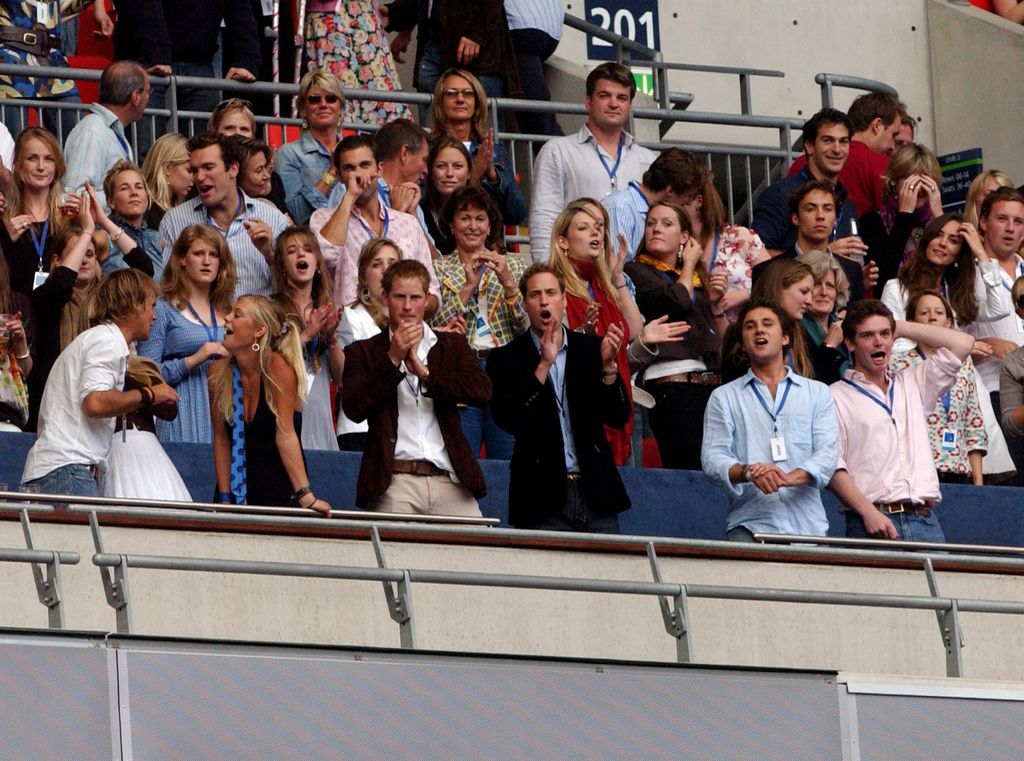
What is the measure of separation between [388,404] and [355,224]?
2.13 metres

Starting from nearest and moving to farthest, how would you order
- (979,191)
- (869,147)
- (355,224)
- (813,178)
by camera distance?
1. (355,224)
2. (979,191)
3. (813,178)
4. (869,147)

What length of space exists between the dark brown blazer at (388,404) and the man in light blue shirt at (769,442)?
3.43 ft

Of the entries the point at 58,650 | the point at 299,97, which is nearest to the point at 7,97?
the point at 299,97

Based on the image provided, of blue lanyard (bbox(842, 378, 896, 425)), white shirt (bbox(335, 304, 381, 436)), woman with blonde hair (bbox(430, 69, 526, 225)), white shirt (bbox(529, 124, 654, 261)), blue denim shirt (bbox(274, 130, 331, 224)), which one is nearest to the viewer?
blue lanyard (bbox(842, 378, 896, 425))

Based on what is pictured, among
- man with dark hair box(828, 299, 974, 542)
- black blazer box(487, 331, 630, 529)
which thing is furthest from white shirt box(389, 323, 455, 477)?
man with dark hair box(828, 299, 974, 542)

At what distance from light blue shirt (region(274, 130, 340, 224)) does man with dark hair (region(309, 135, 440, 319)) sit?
2.08ft

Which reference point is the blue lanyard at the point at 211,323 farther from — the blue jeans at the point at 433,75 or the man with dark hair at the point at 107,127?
the blue jeans at the point at 433,75

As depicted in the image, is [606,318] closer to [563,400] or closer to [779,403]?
[563,400]

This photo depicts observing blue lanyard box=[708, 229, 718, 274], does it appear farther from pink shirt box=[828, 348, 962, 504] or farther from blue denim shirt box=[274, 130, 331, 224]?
blue denim shirt box=[274, 130, 331, 224]

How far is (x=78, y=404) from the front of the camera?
961cm

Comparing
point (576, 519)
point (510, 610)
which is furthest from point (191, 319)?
point (510, 610)

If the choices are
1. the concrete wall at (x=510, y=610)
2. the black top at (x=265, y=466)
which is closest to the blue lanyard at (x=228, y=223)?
the black top at (x=265, y=466)

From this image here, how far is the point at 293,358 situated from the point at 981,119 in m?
10.6

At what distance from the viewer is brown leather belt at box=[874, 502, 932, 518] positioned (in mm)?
10859
